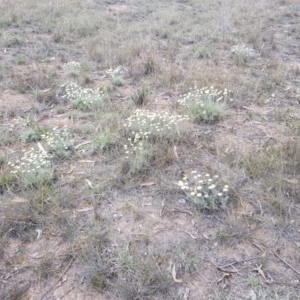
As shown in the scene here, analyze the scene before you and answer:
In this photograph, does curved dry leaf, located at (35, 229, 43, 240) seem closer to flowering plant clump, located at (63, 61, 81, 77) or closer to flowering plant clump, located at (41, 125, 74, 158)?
flowering plant clump, located at (41, 125, 74, 158)

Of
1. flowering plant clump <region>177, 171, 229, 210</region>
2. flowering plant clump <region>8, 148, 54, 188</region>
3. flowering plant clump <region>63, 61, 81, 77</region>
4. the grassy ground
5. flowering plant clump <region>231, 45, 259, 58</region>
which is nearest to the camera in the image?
the grassy ground

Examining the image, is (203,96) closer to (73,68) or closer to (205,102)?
(205,102)

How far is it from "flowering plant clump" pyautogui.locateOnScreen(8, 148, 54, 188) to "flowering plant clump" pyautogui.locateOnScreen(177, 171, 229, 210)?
→ 1.21 metres

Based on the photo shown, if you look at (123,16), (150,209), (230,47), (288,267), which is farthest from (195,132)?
(123,16)

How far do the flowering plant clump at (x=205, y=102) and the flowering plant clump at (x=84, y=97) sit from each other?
3.46 feet

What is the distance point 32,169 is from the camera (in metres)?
3.06

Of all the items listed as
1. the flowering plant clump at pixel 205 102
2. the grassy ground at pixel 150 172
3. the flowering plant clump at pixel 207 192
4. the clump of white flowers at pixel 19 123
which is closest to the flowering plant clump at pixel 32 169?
the grassy ground at pixel 150 172

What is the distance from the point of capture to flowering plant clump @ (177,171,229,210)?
2730mm

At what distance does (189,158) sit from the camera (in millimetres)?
3379

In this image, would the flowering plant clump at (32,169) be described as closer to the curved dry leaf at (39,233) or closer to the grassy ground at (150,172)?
the grassy ground at (150,172)

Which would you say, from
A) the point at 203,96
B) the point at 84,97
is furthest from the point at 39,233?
the point at 203,96

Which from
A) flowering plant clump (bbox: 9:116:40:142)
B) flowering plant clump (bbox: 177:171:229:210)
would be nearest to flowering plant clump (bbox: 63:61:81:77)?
flowering plant clump (bbox: 9:116:40:142)

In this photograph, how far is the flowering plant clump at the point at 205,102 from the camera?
4016 mm

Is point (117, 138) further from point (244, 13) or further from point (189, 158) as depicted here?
point (244, 13)
